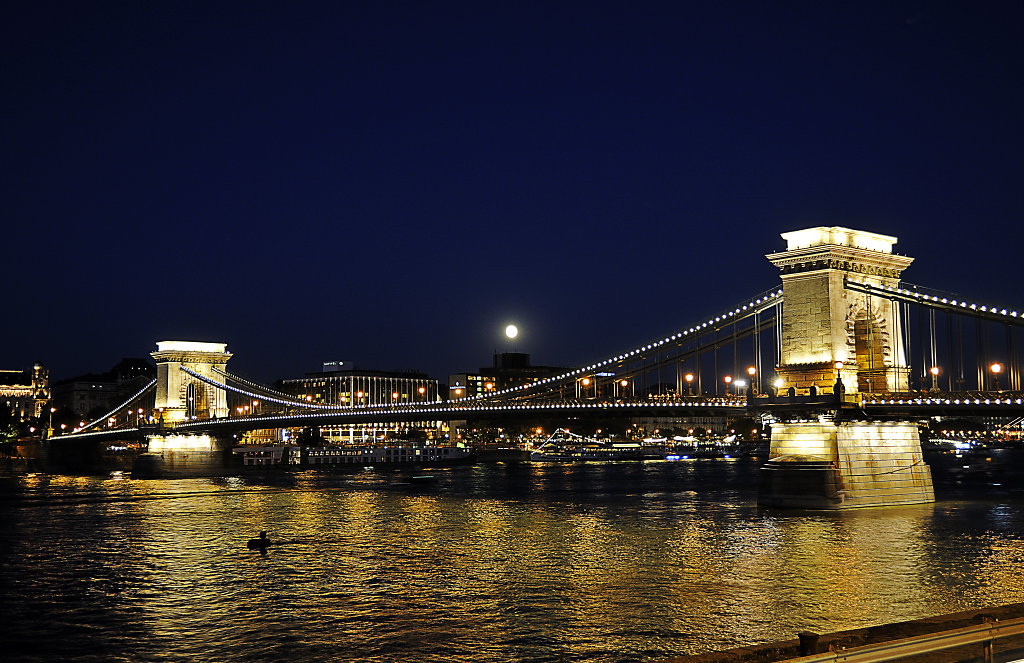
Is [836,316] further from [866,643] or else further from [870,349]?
[866,643]

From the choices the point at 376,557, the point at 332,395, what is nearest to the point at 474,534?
the point at 376,557

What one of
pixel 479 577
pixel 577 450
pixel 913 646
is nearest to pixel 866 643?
pixel 913 646

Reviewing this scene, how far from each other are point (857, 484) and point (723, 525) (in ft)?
17.2

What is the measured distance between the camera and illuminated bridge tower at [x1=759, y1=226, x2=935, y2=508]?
4091 centimetres

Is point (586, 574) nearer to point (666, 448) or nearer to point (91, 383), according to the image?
point (666, 448)

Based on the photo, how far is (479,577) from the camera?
29.4 metres

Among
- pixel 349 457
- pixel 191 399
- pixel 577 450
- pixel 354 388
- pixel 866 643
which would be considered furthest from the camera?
pixel 354 388

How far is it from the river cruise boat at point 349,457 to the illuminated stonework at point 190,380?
18.7 ft

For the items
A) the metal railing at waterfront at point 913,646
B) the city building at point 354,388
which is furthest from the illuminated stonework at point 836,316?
the city building at point 354,388

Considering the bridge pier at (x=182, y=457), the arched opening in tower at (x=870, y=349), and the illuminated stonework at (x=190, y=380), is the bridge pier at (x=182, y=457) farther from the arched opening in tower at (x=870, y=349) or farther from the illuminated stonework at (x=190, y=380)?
the arched opening in tower at (x=870, y=349)

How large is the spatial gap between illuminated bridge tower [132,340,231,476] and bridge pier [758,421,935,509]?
63.0 metres

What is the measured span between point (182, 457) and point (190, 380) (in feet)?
50.5

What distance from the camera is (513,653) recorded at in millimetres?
19844

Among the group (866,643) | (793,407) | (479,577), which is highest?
(793,407)
